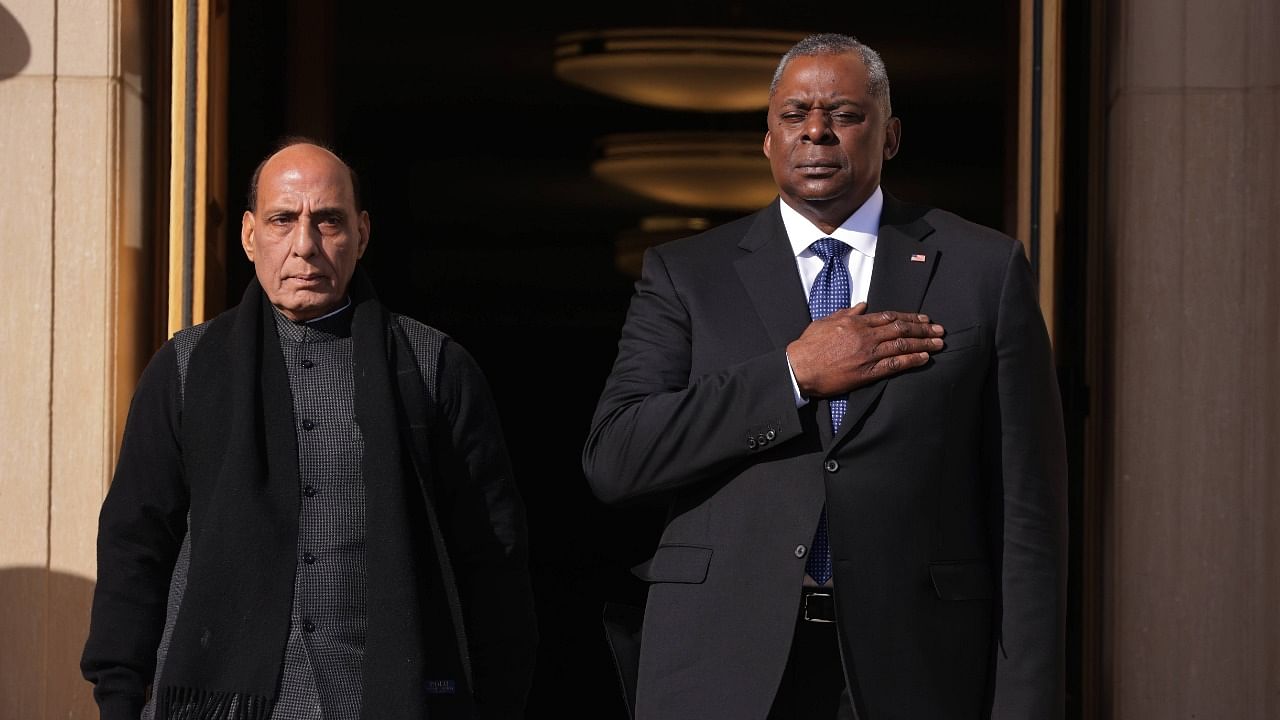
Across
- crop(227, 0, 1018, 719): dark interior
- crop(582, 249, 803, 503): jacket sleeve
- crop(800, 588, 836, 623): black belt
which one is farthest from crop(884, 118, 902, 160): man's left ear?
crop(227, 0, 1018, 719): dark interior

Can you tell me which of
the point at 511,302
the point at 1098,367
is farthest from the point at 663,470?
the point at 511,302

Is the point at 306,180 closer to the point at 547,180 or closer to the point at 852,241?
the point at 852,241

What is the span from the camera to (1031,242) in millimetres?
4434

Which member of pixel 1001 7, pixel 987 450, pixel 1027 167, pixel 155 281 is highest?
pixel 1001 7

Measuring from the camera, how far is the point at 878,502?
8.71 feet

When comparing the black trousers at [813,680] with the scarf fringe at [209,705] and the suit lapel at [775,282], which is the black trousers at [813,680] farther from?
the scarf fringe at [209,705]

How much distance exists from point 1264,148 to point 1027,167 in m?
0.56

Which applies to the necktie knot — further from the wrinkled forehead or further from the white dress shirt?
the wrinkled forehead

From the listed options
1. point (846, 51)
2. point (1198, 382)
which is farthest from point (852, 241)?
point (1198, 382)

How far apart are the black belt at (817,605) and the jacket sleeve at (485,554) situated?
1.97 ft

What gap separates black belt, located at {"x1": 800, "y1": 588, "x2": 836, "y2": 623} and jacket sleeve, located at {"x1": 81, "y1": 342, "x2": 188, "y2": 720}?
107 cm

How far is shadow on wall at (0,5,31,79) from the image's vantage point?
4.41m

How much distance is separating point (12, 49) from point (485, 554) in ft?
7.01

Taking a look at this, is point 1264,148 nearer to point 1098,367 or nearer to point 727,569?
point 1098,367
